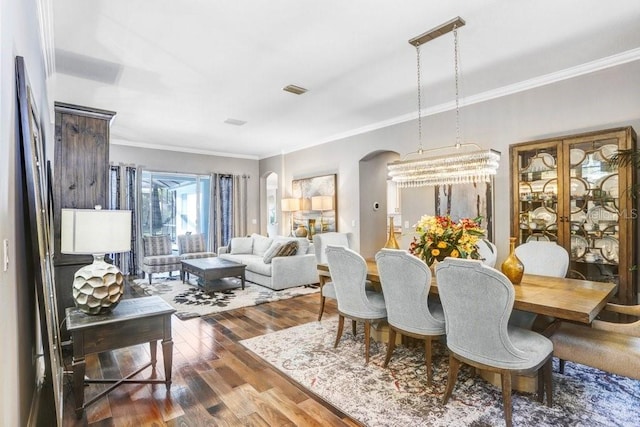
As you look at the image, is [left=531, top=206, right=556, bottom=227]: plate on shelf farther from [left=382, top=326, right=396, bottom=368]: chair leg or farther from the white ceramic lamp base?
the white ceramic lamp base

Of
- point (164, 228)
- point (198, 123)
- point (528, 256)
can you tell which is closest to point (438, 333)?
point (528, 256)

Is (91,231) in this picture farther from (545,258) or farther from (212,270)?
(545,258)

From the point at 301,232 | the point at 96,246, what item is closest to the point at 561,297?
the point at 96,246

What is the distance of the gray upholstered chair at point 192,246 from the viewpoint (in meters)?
7.14

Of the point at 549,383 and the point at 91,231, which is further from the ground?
the point at 91,231

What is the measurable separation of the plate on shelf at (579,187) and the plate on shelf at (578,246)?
42 cm

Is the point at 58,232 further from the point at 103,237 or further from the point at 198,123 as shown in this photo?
the point at 198,123

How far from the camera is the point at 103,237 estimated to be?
86.1 inches

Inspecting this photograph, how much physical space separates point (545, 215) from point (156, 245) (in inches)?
257

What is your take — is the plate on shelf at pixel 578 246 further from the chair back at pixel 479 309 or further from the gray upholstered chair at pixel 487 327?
the chair back at pixel 479 309

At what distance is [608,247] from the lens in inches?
129

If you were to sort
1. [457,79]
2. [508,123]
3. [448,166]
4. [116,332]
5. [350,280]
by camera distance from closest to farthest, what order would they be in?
[116,332] → [350,280] → [448,166] → [457,79] → [508,123]

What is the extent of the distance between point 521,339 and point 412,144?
3612 millimetres

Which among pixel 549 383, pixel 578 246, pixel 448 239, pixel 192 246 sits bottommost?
pixel 549 383
